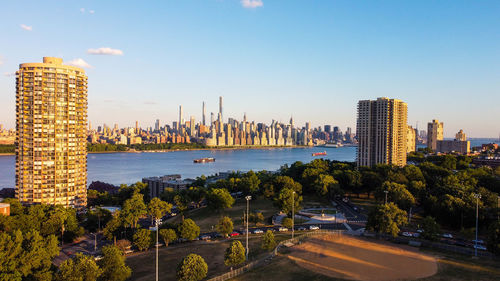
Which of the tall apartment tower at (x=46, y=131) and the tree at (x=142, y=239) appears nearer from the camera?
the tree at (x=142, y=239)

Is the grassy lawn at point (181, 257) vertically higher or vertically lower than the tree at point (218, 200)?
lower

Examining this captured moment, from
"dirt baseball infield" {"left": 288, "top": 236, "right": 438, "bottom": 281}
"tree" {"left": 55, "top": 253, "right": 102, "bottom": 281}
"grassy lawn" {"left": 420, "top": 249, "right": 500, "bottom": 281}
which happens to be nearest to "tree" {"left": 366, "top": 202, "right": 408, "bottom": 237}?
"dirt baseball infield" {"left": 288, "top": 236, "right": 438, "bottom": 281}

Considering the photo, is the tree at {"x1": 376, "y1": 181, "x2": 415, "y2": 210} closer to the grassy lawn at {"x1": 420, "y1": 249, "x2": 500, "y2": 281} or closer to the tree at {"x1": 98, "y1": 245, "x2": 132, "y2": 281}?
the grassy lawn at {"x1": 420, "y1": 249, "x2": 500, "y2": 281}

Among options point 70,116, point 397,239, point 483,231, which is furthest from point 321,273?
point 70,116

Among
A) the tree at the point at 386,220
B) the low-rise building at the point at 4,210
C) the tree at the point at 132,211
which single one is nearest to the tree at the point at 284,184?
the tree at the point at 386,220

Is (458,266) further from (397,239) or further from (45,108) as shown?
(45,108)

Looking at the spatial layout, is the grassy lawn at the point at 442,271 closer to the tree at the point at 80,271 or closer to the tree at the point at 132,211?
the tree at the point at 80,271

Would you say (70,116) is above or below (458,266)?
above
